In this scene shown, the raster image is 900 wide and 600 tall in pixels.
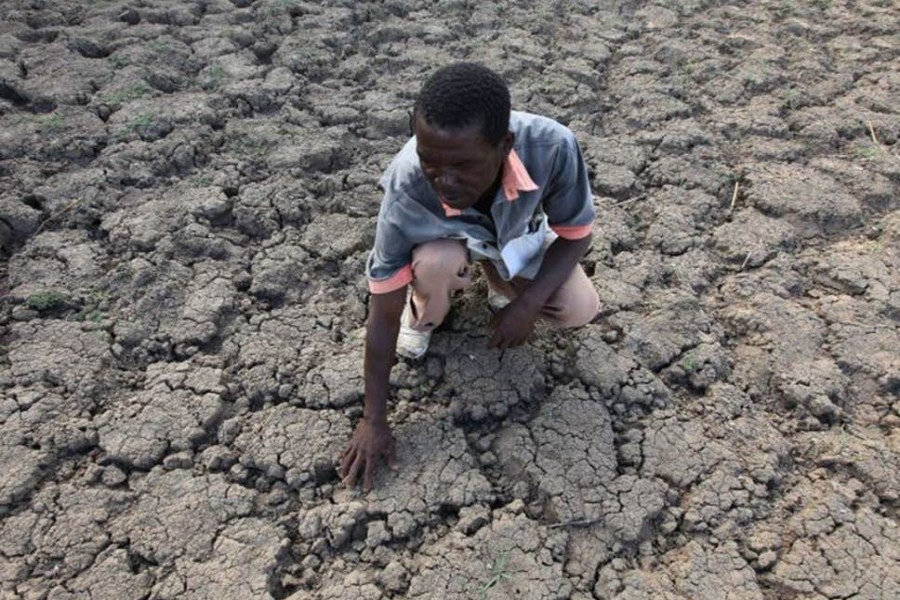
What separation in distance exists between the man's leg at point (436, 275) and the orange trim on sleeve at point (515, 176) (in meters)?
0.29

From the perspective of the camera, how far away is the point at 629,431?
220cm

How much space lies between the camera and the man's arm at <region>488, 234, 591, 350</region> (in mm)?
2168

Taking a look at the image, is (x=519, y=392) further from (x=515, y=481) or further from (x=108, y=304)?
(x=108, y=304)

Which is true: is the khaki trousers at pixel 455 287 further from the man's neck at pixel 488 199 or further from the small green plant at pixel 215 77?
the small green plant at pixel 215 77

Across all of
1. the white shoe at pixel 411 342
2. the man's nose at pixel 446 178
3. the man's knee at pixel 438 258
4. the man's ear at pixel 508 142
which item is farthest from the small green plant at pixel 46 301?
the man's ear at pixel 508 142

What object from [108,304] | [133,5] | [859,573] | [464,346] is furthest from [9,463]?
[133,5]

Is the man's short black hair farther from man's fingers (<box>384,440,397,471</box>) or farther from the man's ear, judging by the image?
man's fingers (<box>384,440,397,471</box>)

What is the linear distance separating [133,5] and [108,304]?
2080 millimetres

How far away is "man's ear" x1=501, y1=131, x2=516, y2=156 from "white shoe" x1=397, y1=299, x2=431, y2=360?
67 cm

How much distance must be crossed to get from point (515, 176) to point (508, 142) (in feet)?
0.32

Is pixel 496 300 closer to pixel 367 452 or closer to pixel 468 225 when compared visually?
pixel 468 225

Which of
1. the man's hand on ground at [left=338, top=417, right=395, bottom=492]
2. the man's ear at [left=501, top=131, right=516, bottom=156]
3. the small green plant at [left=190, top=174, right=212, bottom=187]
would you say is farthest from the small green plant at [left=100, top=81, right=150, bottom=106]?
the man's ear at [left=501, top=131, right=516, bottom=156]

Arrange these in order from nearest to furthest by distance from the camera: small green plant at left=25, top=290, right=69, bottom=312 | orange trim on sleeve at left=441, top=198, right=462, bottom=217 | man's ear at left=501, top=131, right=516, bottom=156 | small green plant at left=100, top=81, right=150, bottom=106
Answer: man's ear at left=501, top=131, right=516, bottom=156 → orange trim on sleeve at left=441, top=198, right=462, bottom=217 → small green plant at left=25, top=290, right=69, bottom=312 → small green plant at left=100, top=81, right=150, bottom=106

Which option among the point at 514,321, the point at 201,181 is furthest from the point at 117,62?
the point at 514,321
